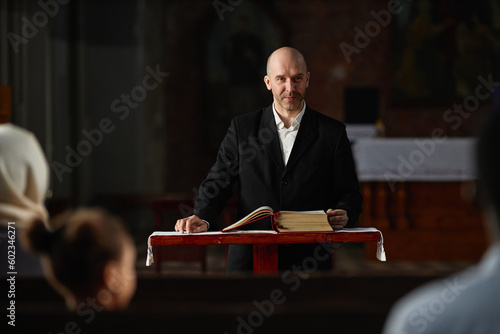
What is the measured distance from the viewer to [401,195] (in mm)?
7051

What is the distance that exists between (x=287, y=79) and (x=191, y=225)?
81 cm

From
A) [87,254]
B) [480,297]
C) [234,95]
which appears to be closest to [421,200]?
[234,95]

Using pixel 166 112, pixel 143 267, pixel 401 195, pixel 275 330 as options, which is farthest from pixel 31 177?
pixel 166 112

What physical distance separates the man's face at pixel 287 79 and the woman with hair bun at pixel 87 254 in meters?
1.72

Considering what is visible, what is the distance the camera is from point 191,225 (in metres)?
2.79

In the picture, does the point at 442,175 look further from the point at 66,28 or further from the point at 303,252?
the point at 66,28

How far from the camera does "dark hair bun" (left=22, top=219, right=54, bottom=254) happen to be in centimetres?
129

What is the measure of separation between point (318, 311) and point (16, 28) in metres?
6.25

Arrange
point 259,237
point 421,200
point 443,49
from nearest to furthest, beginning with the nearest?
point 259,237 → point 421,200 → point 443,49

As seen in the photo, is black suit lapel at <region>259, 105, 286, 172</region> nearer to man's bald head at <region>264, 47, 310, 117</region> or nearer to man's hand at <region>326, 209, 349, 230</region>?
man's bald head at <region>264, 47, 310, 117</region>

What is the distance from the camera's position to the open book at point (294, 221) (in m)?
2.70

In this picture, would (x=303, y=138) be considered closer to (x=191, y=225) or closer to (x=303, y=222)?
(x=303, y=222)

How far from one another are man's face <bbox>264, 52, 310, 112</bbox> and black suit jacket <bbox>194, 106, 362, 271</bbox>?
146 mm

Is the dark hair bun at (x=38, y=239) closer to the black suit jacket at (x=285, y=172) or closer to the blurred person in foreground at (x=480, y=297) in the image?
the blurred person in foreground at (x=480, y=297)
